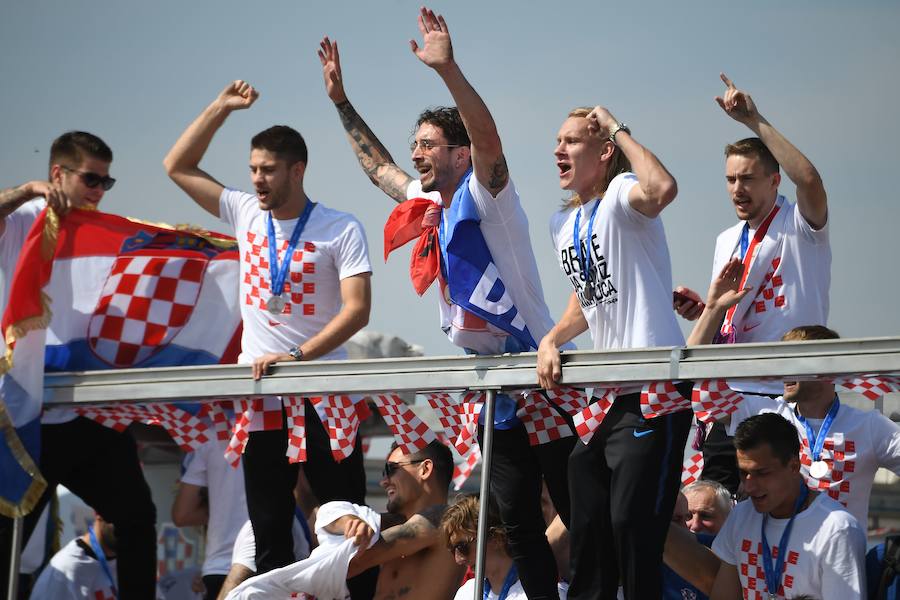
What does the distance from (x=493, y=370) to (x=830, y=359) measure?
1.30 meters

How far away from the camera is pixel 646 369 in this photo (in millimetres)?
4938

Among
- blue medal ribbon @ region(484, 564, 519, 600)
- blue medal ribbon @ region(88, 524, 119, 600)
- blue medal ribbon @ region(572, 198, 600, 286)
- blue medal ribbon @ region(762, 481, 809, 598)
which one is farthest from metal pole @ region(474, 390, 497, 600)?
blue medal ribbon @ region(88, 524, 119, 600)

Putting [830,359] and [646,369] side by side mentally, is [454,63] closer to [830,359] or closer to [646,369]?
[646,369]

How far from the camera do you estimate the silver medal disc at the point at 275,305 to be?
6.26 meters

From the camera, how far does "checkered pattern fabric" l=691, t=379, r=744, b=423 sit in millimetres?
5070

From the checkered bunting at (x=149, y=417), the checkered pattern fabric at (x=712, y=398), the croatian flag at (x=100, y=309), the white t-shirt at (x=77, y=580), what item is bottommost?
the white t-shirt at (x=77, y=580)

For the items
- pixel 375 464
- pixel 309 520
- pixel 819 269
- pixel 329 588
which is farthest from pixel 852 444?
pixel 375 464

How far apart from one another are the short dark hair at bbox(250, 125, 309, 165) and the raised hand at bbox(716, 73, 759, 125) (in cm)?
197

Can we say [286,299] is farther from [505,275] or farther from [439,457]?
[505,275]

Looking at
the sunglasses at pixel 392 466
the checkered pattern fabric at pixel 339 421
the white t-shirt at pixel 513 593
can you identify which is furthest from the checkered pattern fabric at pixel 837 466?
the checkered pattern fabric at pixel 339 421

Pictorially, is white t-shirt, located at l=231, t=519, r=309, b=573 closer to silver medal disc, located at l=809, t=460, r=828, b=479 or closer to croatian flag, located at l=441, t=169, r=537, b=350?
croatian flag, located at l=441, t=169, r=537, b=350

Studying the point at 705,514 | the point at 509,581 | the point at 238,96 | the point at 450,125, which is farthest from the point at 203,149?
the point at 705,514

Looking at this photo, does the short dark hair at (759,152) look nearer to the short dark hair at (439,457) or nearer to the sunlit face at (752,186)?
the sunlit face at (752,186)

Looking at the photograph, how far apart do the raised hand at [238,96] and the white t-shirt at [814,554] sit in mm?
3086
